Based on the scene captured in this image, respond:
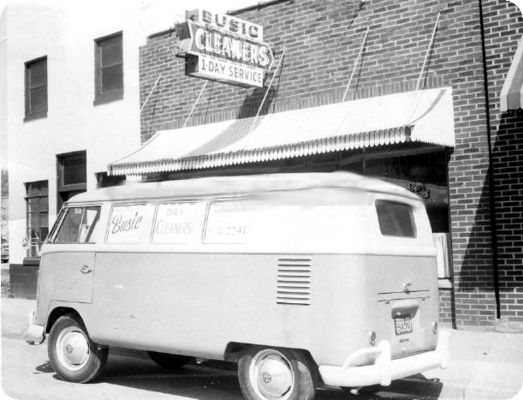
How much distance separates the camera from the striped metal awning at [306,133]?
9.30 metres

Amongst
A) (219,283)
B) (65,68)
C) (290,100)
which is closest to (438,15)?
(290,100)

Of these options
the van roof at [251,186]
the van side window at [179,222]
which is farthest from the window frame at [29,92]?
the van side window at [179,222]

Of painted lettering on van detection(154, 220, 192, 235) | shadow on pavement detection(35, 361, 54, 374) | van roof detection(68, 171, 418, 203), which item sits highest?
van roof detection(68, 171, 418, 203)

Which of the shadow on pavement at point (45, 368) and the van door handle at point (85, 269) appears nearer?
the van door handle at point (85, 269)

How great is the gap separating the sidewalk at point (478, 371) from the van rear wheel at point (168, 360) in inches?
111

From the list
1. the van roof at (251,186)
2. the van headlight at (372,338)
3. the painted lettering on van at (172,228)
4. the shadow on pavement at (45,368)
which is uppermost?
the van roof at (251,186)

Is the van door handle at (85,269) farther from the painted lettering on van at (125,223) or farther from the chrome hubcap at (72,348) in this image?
the chrome hubcap at (72,348)

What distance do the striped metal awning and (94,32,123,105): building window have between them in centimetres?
223

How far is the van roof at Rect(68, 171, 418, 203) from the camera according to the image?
245 inches

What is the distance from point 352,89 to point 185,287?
17.7ft

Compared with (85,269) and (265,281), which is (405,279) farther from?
(85,269)

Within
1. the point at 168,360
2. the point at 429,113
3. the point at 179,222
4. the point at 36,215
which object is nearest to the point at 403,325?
the point at 179,222

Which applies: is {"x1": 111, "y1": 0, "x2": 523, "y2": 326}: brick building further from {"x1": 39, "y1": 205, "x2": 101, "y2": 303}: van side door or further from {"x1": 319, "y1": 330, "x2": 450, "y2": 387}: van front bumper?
{"x1": 319, "y1": 330, "x2": 450, "y2": 387}: van front bumper

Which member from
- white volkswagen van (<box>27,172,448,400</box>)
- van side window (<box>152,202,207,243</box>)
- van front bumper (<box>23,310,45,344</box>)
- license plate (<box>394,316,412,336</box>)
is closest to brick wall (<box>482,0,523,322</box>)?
white volkswagen van (<box>27,172,448,400</box>)
